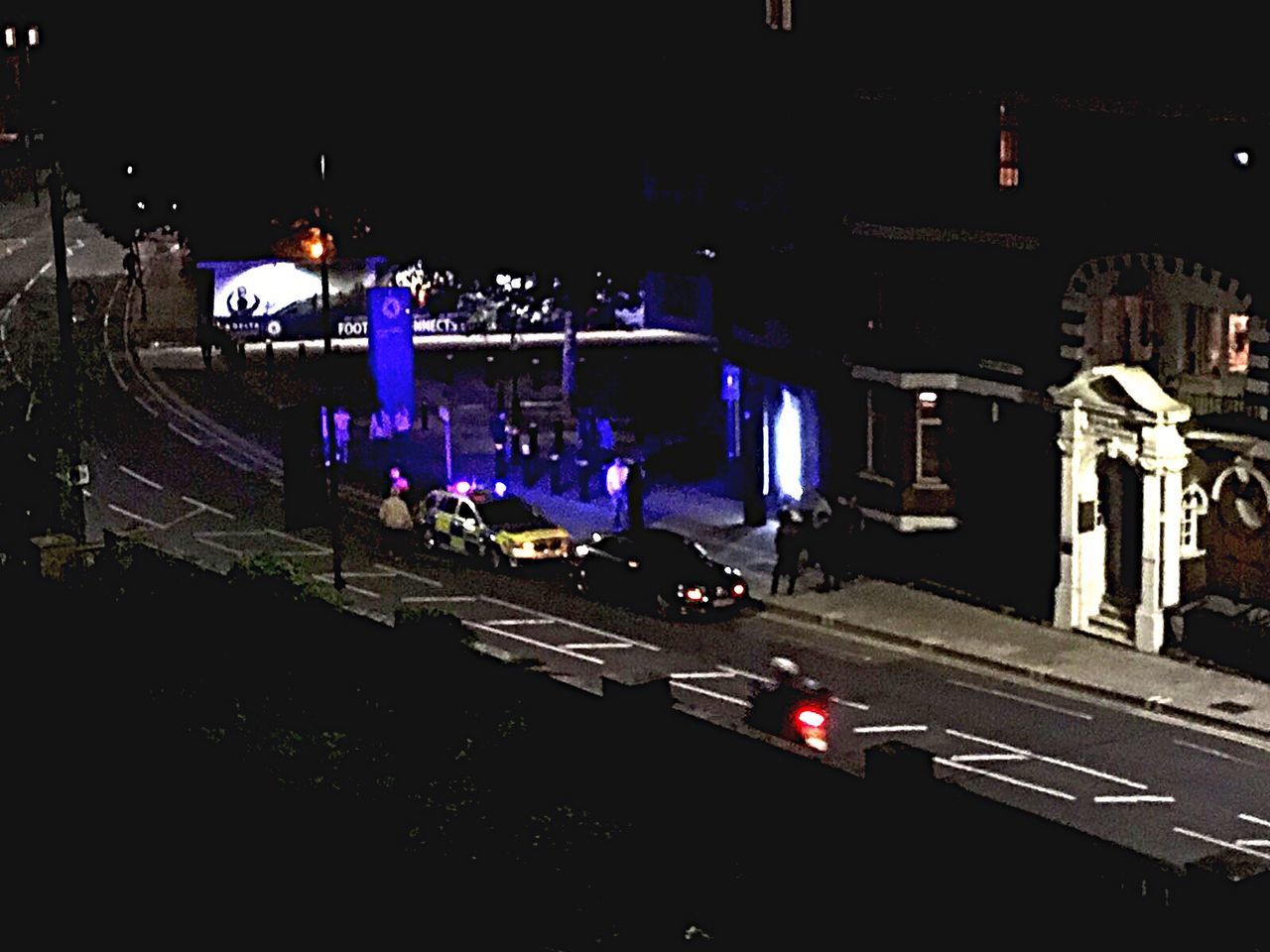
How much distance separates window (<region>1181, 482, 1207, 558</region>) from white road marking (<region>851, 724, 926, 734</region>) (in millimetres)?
6022

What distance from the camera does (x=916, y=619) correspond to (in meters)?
34.4

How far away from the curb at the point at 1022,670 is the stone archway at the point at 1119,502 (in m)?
2.05

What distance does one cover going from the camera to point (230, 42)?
6550 centimetres

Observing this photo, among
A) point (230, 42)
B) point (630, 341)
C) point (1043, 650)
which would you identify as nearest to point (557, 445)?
point (1043, 650)

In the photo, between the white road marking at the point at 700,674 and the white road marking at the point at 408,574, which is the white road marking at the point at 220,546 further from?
the white road marking at the point at 700,674

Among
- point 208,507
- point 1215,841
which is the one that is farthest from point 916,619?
point 208,507

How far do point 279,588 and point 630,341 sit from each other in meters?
45.5

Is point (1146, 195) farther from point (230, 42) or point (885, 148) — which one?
point (230, 42)

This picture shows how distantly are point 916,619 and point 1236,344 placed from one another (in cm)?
641

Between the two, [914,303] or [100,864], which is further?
[914,303]

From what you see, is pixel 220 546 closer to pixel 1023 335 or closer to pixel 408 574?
pixel 408 574

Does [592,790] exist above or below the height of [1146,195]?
below

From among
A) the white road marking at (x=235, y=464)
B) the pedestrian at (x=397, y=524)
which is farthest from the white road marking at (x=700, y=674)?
the white road marking at (x=235, y=464)

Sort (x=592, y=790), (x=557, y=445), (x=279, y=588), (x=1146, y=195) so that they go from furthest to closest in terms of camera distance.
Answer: (x=557, y=445) → (x=1146, y=195) → (x=279, y=588) → (x=592, y=790)
